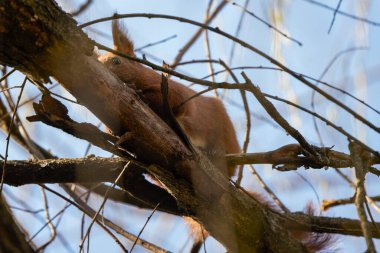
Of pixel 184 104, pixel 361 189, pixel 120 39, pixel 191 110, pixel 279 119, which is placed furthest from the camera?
pixel 120 39

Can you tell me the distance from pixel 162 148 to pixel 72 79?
1.54 feet

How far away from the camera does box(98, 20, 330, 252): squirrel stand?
10.1 ft

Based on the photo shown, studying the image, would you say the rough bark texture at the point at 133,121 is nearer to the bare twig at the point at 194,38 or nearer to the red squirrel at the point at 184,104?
the red squirrel at the point at 184,104

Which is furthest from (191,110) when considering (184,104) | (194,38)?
(194,38)

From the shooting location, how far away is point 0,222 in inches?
40.1

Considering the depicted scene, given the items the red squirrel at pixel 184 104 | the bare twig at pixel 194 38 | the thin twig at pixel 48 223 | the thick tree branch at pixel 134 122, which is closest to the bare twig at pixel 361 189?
the thick tree branch at pixel 134 122

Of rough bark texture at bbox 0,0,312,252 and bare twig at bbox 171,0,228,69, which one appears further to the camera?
bare twig at bbox 171,0,228,69

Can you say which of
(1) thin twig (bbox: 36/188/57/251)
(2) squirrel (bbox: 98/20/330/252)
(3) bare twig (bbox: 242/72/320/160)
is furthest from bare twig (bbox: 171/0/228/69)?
(3) bare twig (bbox: 242/72/320/160)

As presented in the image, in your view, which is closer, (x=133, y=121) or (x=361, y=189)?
(x=361, y=189)

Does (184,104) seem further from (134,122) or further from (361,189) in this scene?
(361,189)

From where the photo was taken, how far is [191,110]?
354 cm

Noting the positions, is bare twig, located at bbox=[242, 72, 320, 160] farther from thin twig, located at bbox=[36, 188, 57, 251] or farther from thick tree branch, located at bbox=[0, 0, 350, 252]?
thin twig, located at bbox=[36, 188, 57, 251]

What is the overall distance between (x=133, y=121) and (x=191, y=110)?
1.50 m

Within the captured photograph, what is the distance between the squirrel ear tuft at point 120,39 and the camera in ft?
11.9
